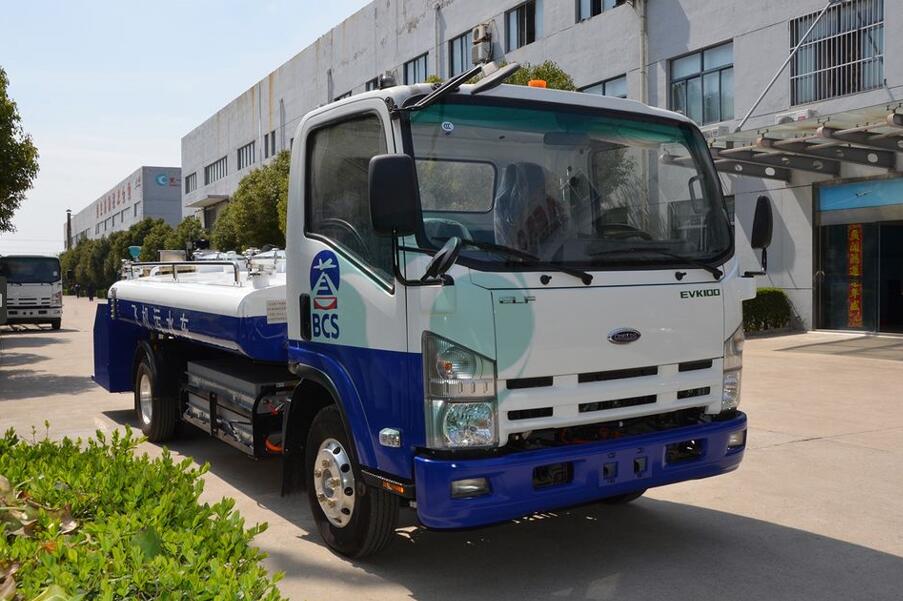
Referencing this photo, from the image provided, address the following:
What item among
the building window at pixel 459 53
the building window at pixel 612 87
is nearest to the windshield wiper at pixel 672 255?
the building window at pixel 612 87

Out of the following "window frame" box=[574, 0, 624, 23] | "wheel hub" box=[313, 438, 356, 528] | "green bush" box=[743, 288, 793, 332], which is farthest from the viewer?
"window frame" box=[574, 0, 624, 23]

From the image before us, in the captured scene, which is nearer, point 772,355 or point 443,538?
point 443,538

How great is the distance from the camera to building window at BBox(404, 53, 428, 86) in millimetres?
33275

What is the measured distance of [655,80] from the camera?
22.5 m

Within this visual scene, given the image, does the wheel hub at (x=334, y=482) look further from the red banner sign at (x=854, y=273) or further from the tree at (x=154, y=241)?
the tree at (x=154, y=241)

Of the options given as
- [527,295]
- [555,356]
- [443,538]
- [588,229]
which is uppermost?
[588,229]

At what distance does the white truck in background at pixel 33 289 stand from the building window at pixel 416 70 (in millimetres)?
14027

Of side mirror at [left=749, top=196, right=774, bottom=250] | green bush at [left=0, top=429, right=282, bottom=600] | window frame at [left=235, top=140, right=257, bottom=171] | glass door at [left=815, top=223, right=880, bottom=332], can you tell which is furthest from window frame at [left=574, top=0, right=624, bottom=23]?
window frame at [left=235, top=140, right=257, bottom=171]

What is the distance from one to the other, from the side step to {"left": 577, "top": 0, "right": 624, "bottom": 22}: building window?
19.3 m

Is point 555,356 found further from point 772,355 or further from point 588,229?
point 772,355

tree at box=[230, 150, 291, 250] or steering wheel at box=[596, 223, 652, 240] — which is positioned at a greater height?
tree at box=[230, 150, 291, 250]

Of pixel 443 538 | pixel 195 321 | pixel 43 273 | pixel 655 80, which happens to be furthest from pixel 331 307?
pixel 43 273

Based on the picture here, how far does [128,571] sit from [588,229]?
9.28 ft

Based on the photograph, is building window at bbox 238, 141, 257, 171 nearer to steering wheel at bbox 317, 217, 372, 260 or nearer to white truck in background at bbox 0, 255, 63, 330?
white truck in background at bbox 0, 255, 63, 330
